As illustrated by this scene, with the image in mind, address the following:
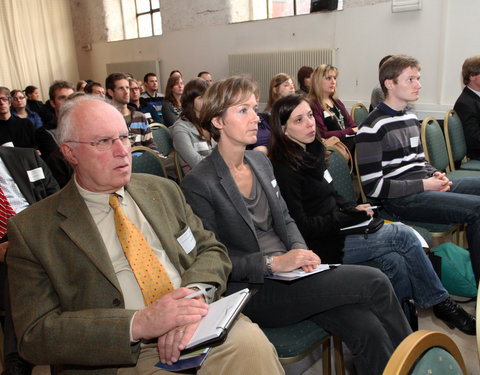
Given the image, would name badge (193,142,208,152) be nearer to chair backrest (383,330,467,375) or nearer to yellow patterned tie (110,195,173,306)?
yellow patterned tie (110,195,173,306)

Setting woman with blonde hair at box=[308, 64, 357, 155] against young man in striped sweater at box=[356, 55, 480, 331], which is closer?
young man in striped sweater at box=[356, 55, 480, 331]

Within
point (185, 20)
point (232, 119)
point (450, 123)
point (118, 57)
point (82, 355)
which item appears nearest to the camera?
point (82, 355)

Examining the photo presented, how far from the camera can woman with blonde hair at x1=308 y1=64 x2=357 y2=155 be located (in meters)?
4.09

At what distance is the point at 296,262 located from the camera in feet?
5.01

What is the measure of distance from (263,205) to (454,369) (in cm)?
109

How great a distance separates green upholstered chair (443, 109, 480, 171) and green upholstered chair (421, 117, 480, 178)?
0.10 metres

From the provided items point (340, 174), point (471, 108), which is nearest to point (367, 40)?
point (471, 108)

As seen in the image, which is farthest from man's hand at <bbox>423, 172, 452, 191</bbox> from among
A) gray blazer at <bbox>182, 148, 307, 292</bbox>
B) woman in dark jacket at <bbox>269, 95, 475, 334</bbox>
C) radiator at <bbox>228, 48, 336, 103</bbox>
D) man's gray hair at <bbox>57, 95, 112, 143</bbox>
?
radiator at <bbox>228, 48, 336, 103</bbox>

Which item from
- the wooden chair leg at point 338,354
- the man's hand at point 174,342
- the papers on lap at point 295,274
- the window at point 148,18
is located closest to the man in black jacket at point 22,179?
the man's hand at point 174,342

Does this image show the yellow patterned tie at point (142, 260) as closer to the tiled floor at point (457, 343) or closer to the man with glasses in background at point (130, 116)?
the tiled floor at point (457, 343)

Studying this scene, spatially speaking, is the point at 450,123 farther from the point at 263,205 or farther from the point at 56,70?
the point at 56,70

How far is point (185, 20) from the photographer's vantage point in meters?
8.21

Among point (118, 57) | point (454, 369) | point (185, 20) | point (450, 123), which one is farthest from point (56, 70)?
point (454, 369)

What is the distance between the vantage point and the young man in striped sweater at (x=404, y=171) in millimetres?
2301
